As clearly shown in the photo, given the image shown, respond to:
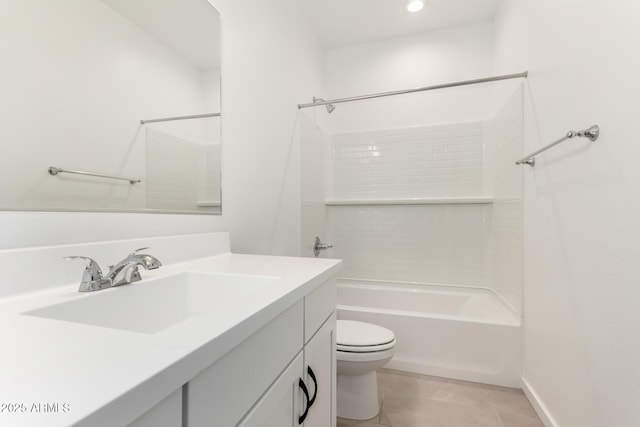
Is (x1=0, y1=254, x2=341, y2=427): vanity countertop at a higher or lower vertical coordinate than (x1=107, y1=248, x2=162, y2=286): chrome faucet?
lower

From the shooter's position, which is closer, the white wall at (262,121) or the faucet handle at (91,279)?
the faucet handle at (91,279)

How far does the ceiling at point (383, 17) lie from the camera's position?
7.40ft

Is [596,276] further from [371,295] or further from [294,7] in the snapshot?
[294,7]

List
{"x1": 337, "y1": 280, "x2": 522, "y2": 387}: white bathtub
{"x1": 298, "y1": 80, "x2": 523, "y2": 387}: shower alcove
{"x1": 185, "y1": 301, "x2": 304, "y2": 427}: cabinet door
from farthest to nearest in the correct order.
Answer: {"x1": 298, "y1": 80, "x2": 523, "y2": 387}: shower alcove → {"x1": 337, "y1": 280, "x2": 522, "y2": 387}: white bathtub → {"x1": 185, "y1": 301, "x2": 304, "y2": 427}: cabinet door

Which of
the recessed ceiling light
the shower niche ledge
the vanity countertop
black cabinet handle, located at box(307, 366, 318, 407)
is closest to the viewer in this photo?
the vanity countertop

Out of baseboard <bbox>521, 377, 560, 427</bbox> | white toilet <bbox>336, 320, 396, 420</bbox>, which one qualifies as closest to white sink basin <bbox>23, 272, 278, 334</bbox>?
white toilet <bbox>336, 320, 396, 420</bbox>

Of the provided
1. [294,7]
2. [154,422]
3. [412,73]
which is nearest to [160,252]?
[154,422]

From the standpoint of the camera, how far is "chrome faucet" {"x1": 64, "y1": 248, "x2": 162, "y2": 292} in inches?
26.9

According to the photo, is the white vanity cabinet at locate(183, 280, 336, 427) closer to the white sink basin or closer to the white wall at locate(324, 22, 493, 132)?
the white sink basin

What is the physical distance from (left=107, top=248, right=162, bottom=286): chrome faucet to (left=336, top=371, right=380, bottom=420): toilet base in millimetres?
1175

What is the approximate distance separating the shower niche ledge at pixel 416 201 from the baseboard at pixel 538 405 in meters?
1.29

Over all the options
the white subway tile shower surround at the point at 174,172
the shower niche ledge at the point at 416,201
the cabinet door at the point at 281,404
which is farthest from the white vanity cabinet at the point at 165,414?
the shower niche ledge at the point at 416,201

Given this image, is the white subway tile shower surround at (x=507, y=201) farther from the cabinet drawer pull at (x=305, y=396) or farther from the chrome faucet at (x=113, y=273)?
the chrome faucet at (x=113, y=273)

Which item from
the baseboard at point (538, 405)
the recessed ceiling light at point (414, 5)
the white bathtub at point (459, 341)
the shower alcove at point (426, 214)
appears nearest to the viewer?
the baseboard at point (538, 405)
